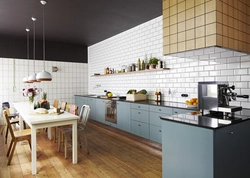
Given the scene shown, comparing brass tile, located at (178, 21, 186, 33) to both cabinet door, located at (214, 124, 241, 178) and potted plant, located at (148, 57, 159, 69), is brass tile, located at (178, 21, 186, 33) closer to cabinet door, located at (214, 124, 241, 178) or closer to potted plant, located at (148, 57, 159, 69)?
cabinet door, located at (214, 124, 241, 178)

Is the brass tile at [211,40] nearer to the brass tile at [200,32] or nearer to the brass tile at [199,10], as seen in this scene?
the brass tile at [200,32]

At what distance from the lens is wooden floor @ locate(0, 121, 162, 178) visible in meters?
2.54

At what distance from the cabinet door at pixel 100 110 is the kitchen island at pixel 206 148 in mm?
3228

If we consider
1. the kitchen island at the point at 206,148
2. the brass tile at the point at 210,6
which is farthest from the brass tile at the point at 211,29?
the kitchen island at the point at 206,148

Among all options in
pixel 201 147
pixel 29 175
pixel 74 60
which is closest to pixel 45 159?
pixel 29 175

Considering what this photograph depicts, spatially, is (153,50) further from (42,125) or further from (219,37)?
(42,125)

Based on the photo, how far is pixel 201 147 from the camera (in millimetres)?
1667

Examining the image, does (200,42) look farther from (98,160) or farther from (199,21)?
(98,160)

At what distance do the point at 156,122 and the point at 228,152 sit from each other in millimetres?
1718

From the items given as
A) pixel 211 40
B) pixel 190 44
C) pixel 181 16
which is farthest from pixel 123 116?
pixel 211 40

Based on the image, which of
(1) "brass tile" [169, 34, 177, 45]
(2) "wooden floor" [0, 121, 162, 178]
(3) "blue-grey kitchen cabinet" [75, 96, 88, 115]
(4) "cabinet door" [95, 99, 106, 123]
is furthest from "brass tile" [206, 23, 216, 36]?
(3) "blue-grey kitchen cabinet" [75, 96, 88, 115]

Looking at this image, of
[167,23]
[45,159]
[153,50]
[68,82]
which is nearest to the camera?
[167,23]

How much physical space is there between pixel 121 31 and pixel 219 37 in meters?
3.59

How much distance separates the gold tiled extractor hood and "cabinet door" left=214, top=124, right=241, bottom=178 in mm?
907
